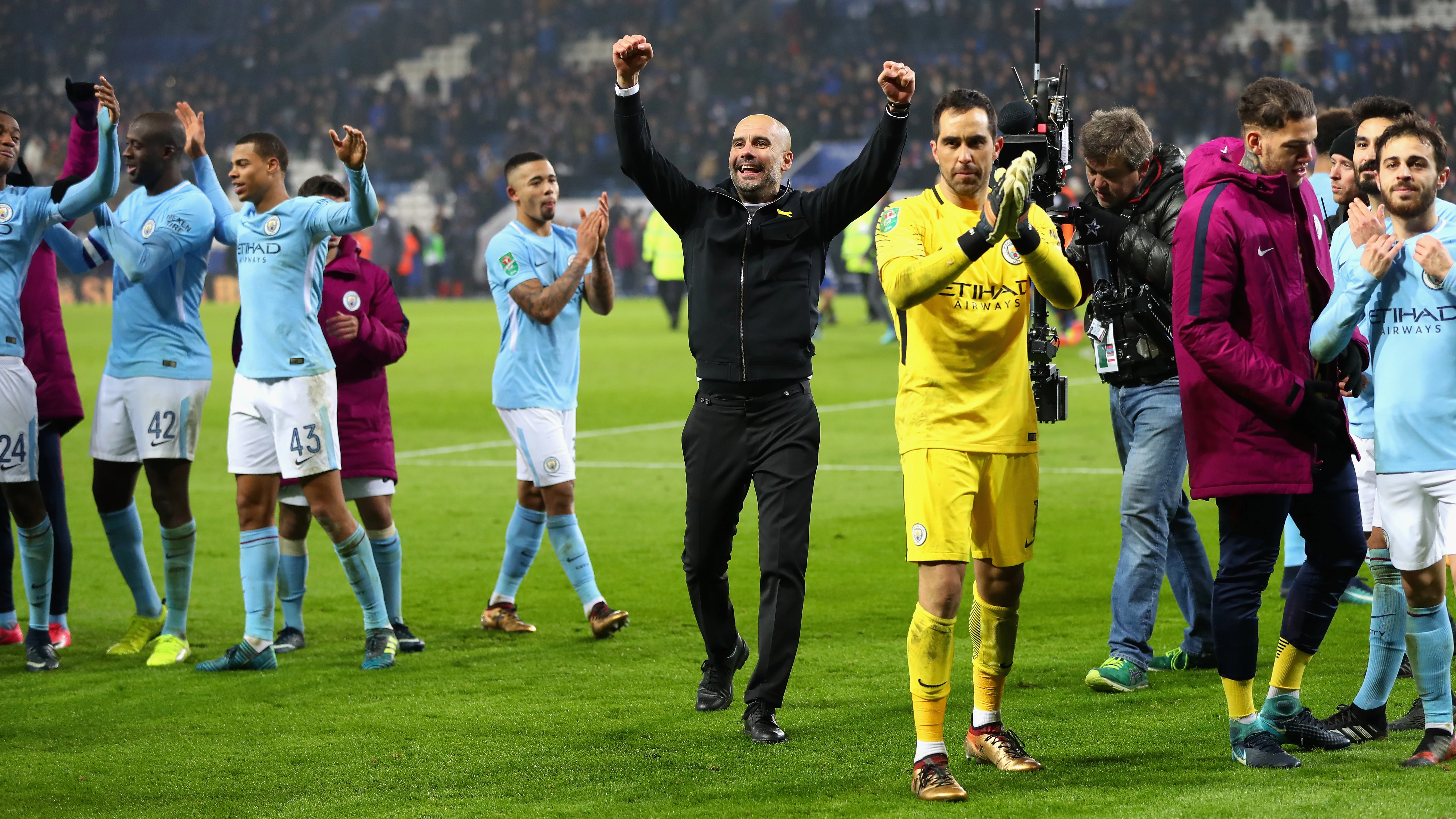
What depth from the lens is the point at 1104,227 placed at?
546 centimetres

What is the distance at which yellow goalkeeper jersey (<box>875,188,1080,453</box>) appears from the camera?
4.37 meters

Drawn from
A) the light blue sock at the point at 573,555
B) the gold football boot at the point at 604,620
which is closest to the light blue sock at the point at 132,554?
the light blue sock at the point at 573,555

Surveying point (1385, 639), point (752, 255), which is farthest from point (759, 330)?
point (1385, 639)

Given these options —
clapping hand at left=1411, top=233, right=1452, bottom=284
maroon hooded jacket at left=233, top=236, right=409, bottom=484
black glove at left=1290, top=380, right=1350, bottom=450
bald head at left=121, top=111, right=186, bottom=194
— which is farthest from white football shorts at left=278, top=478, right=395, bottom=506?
clapping hand at left=1411, top=233, right=1452, bottom=284

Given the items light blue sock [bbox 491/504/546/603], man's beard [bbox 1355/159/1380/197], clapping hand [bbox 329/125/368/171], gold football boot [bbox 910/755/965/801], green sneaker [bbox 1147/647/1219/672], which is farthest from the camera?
light blue sock [bbox 491/504/546/603]

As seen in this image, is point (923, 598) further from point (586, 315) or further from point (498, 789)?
point (586, 315)

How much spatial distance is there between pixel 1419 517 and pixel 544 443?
12.5 ft

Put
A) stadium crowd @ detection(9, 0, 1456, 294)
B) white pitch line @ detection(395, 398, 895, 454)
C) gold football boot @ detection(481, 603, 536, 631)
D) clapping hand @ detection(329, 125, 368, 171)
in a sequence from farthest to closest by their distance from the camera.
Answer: stadium crowd @ detection(9, 0, 1456, 294) → white pitch line @ detection(395, 398, 895, 454) → gold football boot @ detection(481, 603, 536, 631) → clapping hand @ detection(329, 125, 368, 171)

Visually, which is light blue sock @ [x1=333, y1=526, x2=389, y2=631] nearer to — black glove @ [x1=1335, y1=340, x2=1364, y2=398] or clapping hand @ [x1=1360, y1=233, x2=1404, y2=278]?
black glove @ [x1=1335, y1=340, x2=1364, y2=398]

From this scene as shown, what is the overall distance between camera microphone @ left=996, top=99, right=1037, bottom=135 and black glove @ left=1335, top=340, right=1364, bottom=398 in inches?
45.3

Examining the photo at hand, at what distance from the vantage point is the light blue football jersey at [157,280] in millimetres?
6398

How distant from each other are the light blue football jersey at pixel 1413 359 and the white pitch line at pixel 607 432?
8.69 meters

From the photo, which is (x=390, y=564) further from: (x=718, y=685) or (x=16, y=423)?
(x=718, y=685)

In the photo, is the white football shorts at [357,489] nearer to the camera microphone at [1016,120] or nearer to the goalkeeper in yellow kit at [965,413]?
the goalkeeper in yellow kit at [965,413]
